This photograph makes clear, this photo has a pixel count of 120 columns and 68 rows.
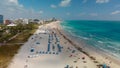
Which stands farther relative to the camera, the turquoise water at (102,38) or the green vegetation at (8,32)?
the green vegetation at (8,32)

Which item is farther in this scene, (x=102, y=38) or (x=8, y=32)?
(x=8, y=32)

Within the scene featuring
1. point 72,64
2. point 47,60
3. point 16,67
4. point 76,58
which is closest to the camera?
point 16,67

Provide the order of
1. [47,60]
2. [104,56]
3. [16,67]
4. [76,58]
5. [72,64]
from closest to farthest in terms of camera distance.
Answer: [16,67] < [72,64] < [47,60] < [76,58] < [104,56]

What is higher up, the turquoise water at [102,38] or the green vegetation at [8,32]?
the green vegetation at [8,32]

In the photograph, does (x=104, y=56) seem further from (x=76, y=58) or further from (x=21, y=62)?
(x=21, y=62)

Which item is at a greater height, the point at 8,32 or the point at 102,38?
the point at 8,32

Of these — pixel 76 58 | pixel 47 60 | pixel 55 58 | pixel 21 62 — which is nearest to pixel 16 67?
pixel 21 62

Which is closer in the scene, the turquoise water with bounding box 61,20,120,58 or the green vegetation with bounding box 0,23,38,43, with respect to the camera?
the turquoise water with bounding box 61,20,120,58

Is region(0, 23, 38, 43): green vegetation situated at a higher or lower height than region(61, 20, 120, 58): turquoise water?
higher

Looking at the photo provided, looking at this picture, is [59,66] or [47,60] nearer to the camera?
[59,66]

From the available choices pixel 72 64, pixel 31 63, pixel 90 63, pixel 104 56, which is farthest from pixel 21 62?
pixel 104 56
